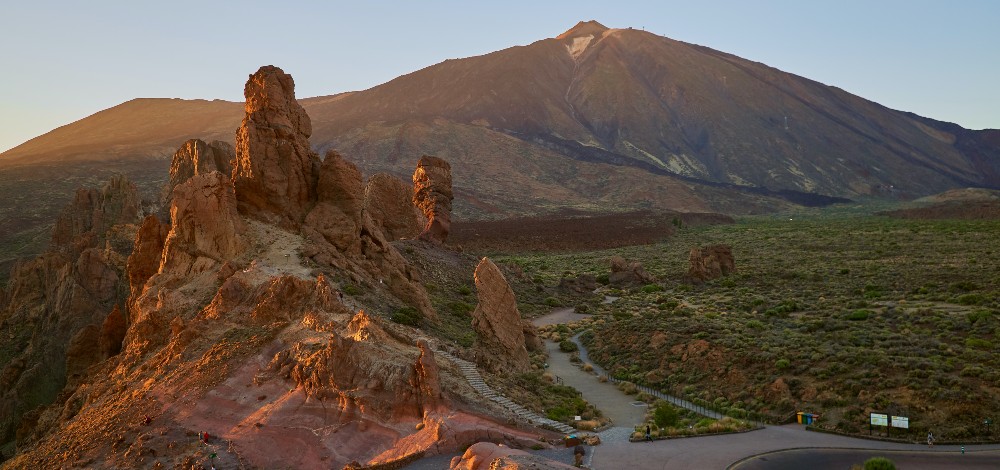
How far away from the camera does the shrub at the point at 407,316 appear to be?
3466 centimetres

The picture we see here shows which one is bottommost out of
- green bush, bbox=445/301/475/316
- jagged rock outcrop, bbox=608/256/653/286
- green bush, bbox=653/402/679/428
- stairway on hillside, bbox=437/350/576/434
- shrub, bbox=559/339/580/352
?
jagged rock outcrop, bbox=608/256/653/286

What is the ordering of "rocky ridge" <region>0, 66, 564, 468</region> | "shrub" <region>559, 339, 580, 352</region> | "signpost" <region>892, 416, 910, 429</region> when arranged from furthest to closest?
"shrub" <region>559, 339, 580, 352</region> < "signpost" <region>892, 416, 910, 429</region> < "rocky ridge" <region>0, 66, 564, 468</region>

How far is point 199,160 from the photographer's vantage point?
47.8 meters

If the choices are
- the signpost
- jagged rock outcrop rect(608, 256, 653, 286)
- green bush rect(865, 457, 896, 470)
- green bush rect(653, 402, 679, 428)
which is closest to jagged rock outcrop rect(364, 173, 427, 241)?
jagged rock outcrop rect(608, 256, 653, 286)

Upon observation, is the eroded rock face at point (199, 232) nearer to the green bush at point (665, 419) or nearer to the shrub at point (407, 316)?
the shrub at point (407, 316)

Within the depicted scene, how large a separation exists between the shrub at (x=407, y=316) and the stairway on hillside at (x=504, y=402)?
22.0ft

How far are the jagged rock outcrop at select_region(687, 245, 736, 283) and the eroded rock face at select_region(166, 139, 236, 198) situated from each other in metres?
38.7

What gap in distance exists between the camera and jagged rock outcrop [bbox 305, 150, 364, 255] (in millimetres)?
38562

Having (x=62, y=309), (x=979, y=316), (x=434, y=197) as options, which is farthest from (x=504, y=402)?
(x=434, y=197)

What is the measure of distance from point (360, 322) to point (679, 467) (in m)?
11.1

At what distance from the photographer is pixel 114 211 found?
55594mm

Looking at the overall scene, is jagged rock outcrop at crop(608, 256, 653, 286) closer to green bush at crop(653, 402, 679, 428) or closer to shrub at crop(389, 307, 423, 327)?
shrub at crop(389, 307, 423, 327)

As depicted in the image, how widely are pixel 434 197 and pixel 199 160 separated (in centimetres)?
2256

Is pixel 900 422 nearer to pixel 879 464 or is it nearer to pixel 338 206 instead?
pixel 879 464
